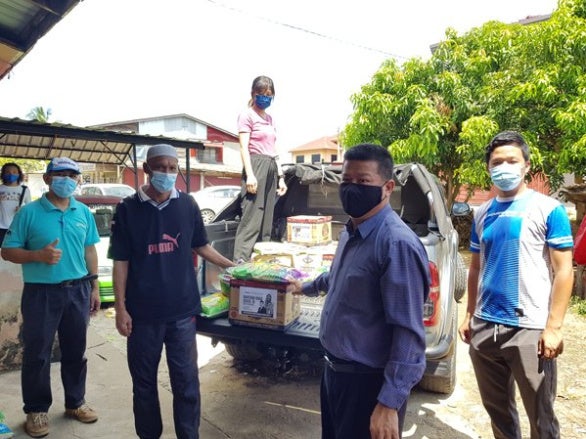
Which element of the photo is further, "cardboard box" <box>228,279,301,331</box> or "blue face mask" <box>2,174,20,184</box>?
"blue face mask" <box>2,174,20,184</box>

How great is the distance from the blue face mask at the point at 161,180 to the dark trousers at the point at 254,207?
4.44ft

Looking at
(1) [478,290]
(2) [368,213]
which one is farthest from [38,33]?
(1) [478,290]

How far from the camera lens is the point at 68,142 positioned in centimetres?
943

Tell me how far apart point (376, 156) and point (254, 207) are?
7.55 ft

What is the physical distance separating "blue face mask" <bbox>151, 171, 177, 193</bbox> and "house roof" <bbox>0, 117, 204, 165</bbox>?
478 cm

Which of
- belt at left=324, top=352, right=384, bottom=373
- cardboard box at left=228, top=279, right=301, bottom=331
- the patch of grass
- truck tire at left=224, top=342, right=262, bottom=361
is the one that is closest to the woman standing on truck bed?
truck tire at left=224, top=342, right=262, bottom=361

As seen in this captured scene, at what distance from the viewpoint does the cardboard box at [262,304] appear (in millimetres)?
2750

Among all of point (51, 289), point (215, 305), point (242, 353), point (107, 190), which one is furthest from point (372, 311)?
point (107, 190)

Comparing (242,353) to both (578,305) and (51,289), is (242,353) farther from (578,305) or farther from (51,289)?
(578,305)

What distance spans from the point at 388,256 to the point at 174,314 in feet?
5.00

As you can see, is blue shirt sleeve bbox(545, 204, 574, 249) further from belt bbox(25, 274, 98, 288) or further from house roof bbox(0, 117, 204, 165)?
house roof bbox(0, 117, 204, 165)

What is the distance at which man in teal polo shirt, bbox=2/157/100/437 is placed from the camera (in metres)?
3.04

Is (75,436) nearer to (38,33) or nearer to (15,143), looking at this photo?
(38,33)

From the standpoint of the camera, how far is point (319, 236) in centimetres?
423
